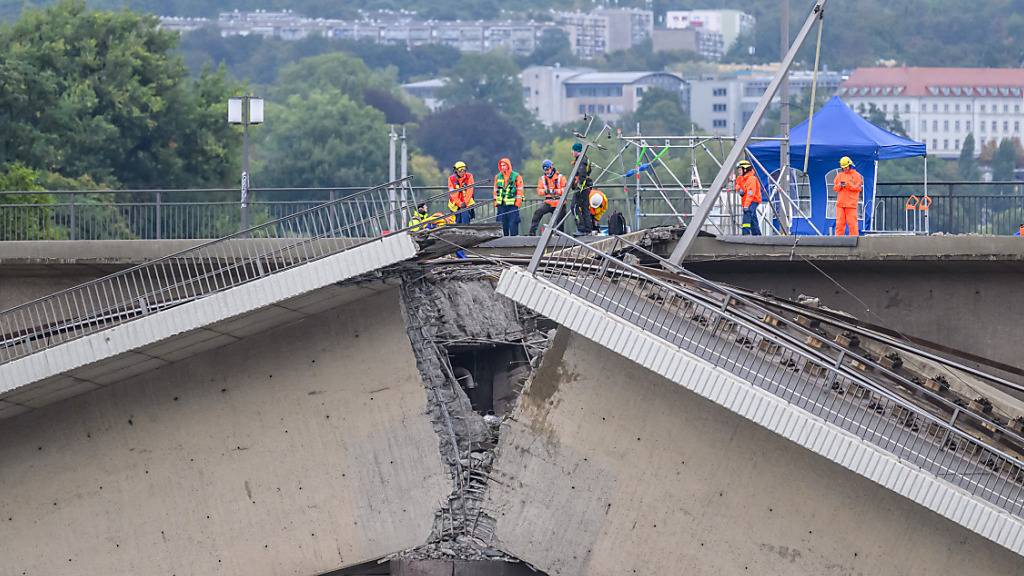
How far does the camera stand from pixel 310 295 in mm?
24391

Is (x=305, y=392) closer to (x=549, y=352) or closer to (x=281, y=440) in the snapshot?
(x=281, y=440)

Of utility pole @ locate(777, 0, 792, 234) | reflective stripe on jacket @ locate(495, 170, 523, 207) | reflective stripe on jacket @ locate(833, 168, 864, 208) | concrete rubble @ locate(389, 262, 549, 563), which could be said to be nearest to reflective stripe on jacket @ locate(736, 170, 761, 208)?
utility pole @ locate(777, 0, 792, 234)

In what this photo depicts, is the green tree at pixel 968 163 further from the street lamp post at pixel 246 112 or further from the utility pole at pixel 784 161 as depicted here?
the street lamp post at pixel 246 112

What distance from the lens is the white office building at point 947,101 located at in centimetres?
18825

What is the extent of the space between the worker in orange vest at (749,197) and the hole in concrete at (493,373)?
5.10 m

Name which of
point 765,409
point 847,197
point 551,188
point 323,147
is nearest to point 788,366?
point 765,409

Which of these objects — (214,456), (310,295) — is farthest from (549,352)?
(214,456)

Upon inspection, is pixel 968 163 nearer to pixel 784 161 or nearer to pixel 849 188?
Answer: pixel 784 161

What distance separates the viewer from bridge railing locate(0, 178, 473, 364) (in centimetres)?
2497

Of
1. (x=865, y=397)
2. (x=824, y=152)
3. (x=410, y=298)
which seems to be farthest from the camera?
(x=824, y=152)

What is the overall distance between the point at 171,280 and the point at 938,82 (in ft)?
576

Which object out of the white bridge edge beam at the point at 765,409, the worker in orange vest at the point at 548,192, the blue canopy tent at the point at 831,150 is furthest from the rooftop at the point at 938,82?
the white bridge edge beam at the point at 765,409

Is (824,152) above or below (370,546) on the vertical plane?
above

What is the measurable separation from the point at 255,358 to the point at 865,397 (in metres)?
8.01
